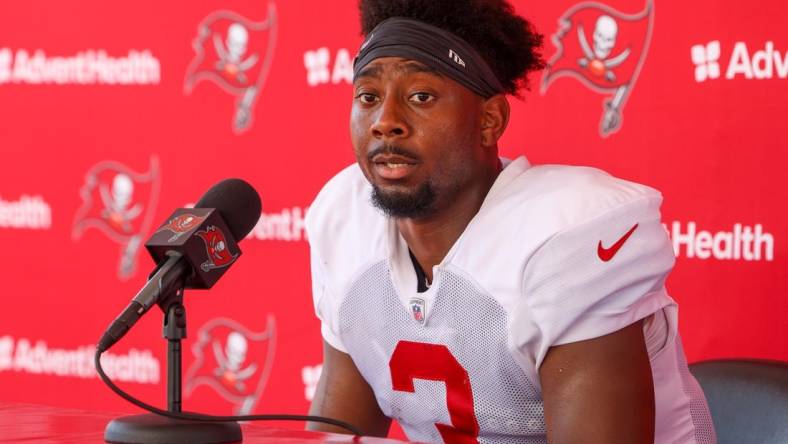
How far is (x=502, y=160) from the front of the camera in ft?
5.34

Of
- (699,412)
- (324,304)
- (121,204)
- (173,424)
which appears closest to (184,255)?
(173,424)

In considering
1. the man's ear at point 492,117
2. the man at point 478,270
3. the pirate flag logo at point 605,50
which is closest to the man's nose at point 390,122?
the man at point 478,270

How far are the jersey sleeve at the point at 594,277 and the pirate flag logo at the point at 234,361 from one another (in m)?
1.20

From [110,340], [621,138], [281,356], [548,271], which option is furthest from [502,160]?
[281,356]

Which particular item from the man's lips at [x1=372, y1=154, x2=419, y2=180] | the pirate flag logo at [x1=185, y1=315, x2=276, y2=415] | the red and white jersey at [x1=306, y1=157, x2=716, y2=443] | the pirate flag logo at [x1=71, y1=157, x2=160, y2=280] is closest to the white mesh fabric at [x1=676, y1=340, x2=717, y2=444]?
the red and white jersey at [x1=306, y1=157, x2=716, y2=443]

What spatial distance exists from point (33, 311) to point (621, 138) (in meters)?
1.41

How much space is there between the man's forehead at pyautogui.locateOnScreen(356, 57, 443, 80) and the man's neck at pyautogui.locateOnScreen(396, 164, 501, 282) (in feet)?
0.52

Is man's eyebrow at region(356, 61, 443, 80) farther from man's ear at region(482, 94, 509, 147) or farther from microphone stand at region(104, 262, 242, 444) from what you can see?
microphone stand at region(104, 262, 242, 444)

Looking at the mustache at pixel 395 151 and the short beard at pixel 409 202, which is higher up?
the mustache at pixel 395 151

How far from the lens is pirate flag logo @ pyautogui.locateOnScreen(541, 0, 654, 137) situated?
206cm

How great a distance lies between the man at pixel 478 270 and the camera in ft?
4.39

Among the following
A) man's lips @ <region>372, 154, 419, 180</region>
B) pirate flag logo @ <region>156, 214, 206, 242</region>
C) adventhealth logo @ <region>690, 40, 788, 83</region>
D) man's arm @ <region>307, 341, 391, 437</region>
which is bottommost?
man's arm @ <region>307, 341, 391, 437</region>

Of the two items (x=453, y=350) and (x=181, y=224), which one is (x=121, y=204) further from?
(x=181, y=224)

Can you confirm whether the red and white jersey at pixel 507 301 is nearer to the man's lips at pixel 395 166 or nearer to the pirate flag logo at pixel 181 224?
the man's lips at pixel 395 166
